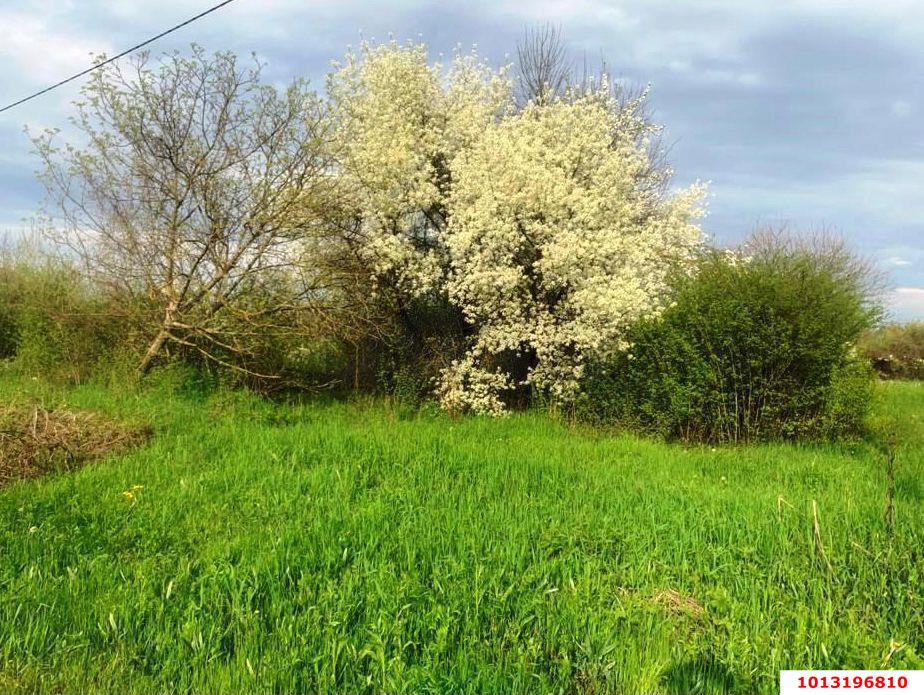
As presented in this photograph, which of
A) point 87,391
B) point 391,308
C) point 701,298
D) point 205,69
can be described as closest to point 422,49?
point 205,69

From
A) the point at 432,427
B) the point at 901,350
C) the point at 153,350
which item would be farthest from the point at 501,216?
the point at 901,350

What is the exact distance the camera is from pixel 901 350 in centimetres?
2920

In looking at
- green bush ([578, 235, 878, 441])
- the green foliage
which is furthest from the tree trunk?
the green foliage

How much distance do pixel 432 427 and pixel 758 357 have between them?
510 centimetres

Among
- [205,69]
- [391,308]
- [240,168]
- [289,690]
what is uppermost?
[205,69]

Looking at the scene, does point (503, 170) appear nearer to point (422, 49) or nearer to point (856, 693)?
point (422, 49)

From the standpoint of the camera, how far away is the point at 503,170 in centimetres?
1199

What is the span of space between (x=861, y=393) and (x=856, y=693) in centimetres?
748

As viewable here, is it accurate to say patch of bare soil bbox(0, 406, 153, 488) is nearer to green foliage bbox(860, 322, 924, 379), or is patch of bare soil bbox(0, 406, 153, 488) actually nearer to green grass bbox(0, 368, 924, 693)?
green grass bbox(0, 368, 924, 693)

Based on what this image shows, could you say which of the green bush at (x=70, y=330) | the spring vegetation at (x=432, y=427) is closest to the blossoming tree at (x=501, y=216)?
the spring vegetation at (x=432, y=427)

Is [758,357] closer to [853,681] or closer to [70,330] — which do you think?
[853,681]

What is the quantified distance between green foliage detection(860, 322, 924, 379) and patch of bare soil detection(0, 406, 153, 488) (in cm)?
2967

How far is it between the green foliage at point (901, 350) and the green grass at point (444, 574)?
25.1m

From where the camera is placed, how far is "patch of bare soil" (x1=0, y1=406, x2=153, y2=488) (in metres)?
7.06
